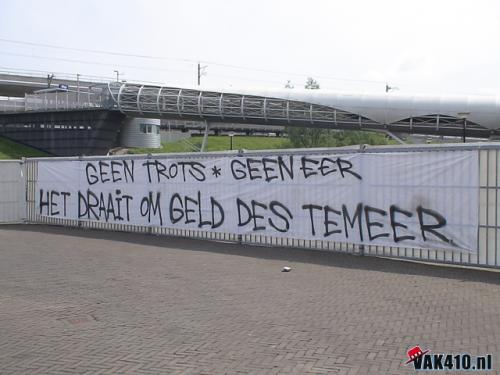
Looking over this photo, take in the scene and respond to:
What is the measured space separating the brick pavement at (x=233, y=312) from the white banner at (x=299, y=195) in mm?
606

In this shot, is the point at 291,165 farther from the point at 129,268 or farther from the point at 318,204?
the point at 129,268

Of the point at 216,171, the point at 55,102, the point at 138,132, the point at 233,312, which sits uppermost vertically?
the point at 55,102

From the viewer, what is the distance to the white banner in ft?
31.5

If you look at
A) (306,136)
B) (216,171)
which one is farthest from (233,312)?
(306,136)

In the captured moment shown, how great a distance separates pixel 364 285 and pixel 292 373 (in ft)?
12.7

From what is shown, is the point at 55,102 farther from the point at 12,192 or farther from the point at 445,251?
the point at 445,251

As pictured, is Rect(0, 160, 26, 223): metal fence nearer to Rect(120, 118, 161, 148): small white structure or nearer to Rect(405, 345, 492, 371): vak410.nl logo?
Rect(405, 345, 492, 371): vak410.nl logo

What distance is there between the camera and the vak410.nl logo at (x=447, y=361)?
4.92 metres

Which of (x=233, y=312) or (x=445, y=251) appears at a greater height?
(x=445, y=251)

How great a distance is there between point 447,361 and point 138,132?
61.0 metres

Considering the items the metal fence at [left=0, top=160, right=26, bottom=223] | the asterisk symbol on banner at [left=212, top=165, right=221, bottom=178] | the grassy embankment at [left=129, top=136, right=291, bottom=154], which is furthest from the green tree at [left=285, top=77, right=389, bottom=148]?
the asterisk symbol on banner at [left=212, top=165, right=221, bottom=178]

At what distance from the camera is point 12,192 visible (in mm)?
17406

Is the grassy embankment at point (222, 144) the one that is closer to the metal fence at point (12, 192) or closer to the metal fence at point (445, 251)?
the metal fence at point (12, 192)

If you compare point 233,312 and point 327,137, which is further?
point 327,137
